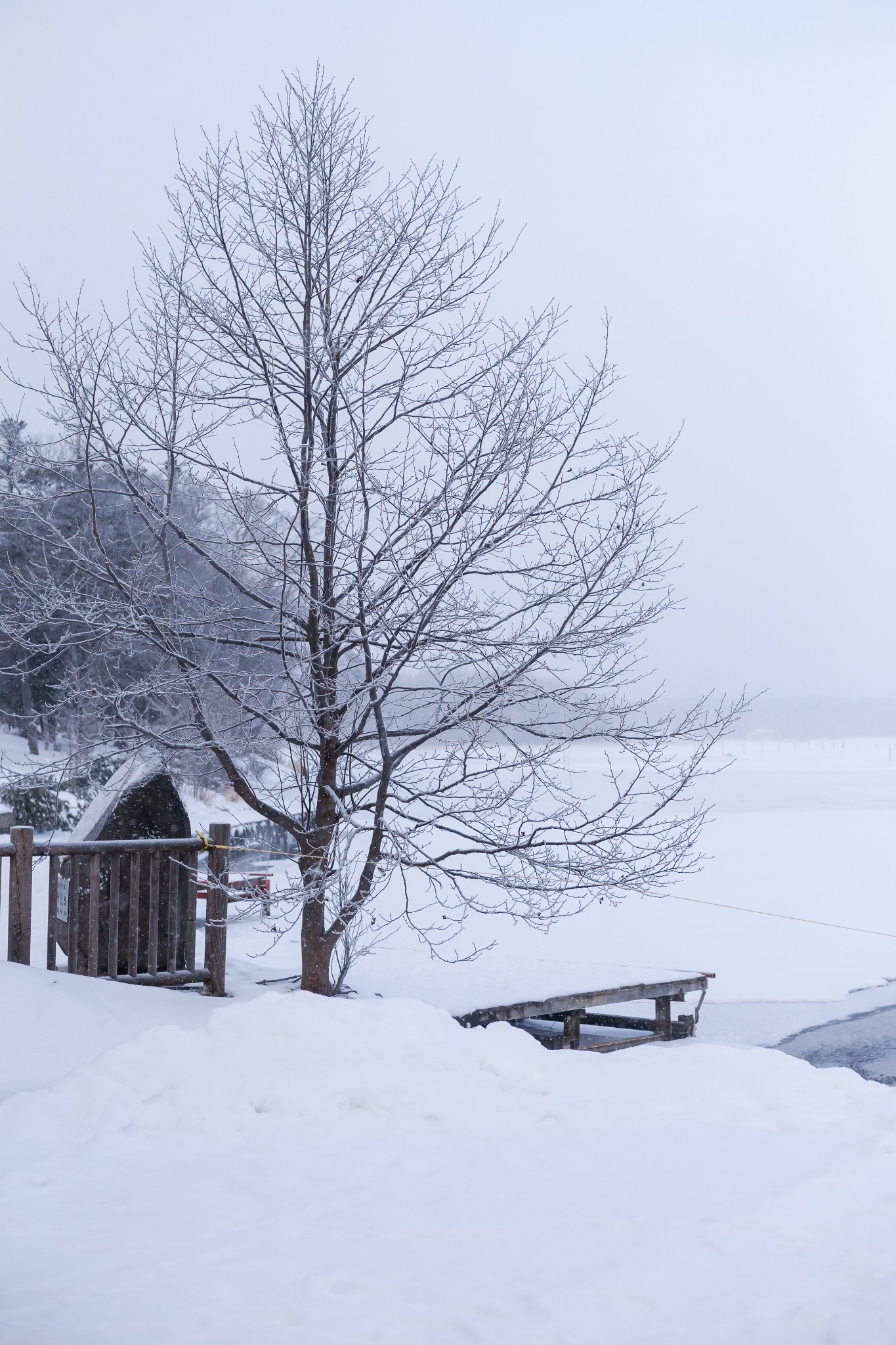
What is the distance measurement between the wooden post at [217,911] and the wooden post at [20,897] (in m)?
1.14

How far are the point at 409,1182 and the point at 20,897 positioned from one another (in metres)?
3.66

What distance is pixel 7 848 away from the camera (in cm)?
669

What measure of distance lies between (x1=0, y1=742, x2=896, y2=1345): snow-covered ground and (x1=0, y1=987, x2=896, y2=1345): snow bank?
0.01 m

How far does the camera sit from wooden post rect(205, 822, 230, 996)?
24.5ft

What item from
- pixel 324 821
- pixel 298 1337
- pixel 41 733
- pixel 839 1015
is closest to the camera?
pixel 298 1337

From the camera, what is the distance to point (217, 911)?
758 centimetres

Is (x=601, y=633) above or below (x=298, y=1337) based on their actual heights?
above

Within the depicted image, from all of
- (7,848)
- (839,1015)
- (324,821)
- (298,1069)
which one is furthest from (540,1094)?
(839,1015)

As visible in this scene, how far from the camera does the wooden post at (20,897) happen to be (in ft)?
21.8

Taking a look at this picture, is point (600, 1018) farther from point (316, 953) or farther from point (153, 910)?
point (153, 910)

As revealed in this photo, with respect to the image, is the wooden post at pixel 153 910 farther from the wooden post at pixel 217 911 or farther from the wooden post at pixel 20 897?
the wooden post at pixel 20 897

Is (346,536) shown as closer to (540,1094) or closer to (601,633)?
(601,633)

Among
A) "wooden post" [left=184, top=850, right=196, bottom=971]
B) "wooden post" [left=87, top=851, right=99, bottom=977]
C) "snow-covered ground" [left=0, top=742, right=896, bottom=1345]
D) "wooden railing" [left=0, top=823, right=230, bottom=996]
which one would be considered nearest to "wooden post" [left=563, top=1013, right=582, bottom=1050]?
"wooden railing" [left=0, top=823, right=230, bottom=996]

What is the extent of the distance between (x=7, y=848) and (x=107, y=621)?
1.58m
